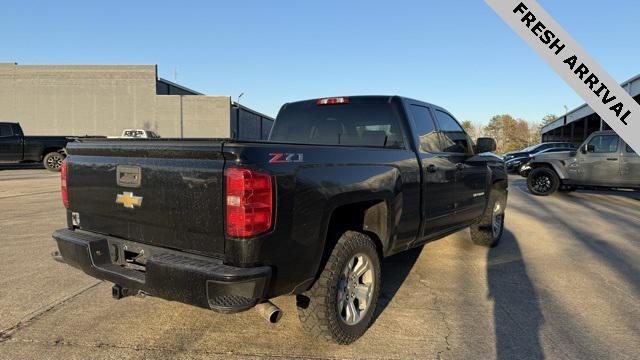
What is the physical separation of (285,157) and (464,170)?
118 inches

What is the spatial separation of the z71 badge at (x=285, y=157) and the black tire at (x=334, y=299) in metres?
0.78

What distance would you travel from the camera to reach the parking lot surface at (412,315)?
3.19m

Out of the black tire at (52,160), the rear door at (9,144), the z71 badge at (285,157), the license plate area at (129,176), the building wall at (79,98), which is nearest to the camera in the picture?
the z71 badge at (285,157)

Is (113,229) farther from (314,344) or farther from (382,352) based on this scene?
(382,352)

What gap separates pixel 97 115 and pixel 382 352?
41100 millimetres

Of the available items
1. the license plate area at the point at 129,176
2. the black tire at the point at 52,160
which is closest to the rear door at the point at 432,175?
the license plate area at the point at 129,176

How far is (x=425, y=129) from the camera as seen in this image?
15.0 feet

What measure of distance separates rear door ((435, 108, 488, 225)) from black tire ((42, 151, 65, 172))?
16.8 metres

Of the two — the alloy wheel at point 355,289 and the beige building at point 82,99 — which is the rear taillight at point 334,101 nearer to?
the alloy wheel at point 355,289

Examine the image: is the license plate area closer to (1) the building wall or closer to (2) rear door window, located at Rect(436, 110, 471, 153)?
(2) rear door window, located at Rect(436, 110, 471, 153)

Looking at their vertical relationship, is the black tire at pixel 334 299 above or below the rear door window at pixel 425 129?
below

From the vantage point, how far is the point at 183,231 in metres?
2.75

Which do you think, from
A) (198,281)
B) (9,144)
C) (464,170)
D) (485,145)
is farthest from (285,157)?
(9,144)

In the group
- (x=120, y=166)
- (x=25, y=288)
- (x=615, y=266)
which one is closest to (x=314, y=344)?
(x=120, y=166)
